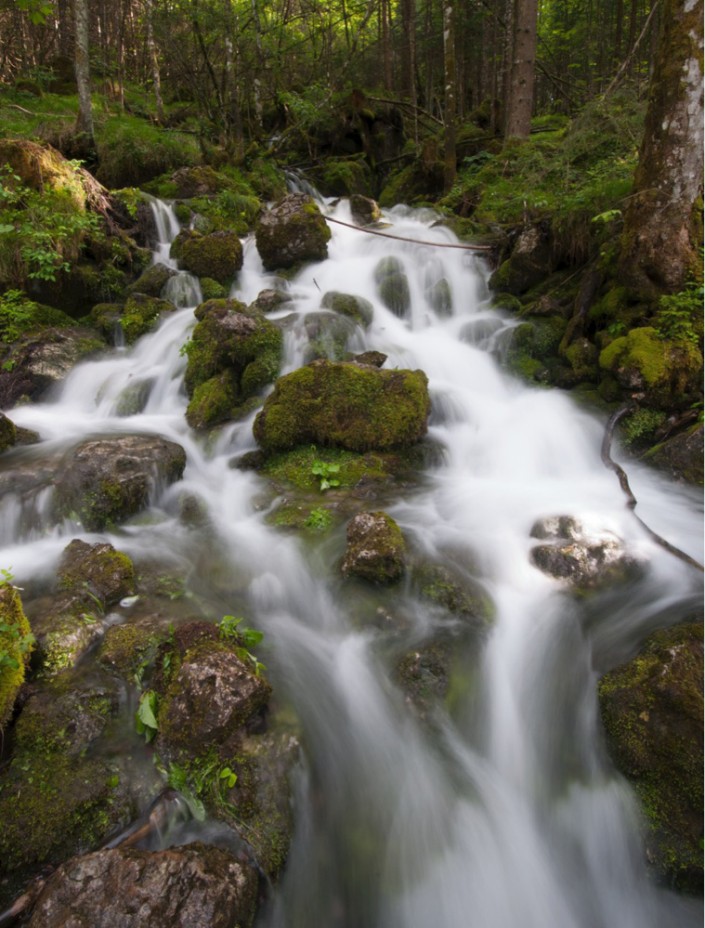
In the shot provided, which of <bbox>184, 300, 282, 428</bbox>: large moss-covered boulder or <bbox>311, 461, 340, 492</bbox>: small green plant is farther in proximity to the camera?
<bbox>184, 300, 282, 428</bbox>: large moss-covered boulder

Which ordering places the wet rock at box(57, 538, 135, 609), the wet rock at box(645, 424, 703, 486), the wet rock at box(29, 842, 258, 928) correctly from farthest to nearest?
the wet rock at box(645, 424, 703, 486)
the wet rock at box(57, 538, 135, 609)
the wet rock at box(29, 842, 258, 928)

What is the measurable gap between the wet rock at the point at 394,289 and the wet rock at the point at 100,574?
6839 millimetres

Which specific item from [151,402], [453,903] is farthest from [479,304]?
[453,903]

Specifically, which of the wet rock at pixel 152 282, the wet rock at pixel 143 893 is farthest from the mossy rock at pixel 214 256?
the wet rock at pixel 143 893

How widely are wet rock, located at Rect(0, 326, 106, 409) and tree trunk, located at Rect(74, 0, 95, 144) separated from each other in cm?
638

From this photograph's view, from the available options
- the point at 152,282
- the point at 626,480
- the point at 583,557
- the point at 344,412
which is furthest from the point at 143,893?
the point at 152,282

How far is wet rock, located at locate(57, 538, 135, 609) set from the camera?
3.82 metres

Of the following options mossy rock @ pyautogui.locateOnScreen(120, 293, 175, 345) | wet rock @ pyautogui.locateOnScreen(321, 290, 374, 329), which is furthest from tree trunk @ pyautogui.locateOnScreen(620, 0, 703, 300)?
mossy rock @ pyautogui.locateOnScreen(120, 293, 175, 345)

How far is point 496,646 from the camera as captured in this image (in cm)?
370

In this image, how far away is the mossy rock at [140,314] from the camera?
8.61 metres

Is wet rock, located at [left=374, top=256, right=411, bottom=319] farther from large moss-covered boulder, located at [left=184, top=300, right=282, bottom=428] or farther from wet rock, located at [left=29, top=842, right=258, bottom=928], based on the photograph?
wet rock, located at [left=29, top=842, right=258, bottom=928]

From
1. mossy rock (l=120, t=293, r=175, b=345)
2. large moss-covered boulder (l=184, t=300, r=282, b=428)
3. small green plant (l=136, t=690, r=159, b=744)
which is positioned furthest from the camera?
mossy rock (l=120, t=293, r=175, b=345)

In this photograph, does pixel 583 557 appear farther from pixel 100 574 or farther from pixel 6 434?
pixel 6 434

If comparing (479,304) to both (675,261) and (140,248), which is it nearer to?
(675,261)
